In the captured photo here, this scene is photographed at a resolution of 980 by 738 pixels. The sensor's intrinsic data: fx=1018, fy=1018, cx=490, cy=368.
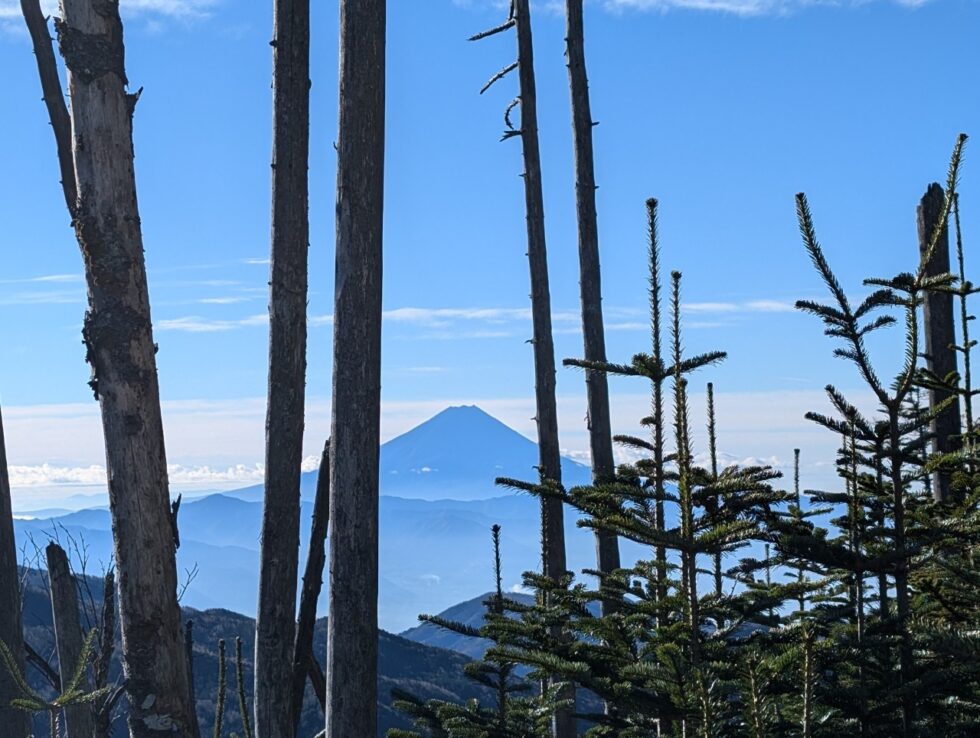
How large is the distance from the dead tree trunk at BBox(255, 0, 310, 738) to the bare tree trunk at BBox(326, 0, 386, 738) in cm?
117

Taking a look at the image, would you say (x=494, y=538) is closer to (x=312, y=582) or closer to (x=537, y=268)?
(x=312, y=582)

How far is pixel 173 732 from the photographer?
18.6ft

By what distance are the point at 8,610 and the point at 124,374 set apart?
3574 mm

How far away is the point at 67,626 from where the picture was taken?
7.70 meters

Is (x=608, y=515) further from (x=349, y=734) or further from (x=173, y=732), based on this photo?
(x=349, y=734)

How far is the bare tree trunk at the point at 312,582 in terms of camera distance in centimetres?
810

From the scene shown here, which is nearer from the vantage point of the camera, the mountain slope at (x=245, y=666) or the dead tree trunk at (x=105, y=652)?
the dead tree trunk at (x=105, y=652)

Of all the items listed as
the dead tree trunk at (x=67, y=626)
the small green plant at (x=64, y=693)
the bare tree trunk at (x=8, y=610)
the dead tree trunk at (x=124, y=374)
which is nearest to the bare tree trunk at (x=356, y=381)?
the dead tree trunk at (x=124, y=374)

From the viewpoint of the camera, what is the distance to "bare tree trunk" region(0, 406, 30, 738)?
7.75 meters

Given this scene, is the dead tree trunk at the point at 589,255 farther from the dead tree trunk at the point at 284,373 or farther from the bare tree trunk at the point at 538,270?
the dead tree trunk at the point at 284,373

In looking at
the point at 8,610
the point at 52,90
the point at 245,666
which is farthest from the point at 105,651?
the point at 245,666

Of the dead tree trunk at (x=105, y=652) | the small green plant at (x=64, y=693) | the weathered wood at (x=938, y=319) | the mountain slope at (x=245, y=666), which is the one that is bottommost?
the mountain slope at (x=245, y=666)

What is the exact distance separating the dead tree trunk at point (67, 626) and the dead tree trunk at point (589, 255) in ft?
21.1

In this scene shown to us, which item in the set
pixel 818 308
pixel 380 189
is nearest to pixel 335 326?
pixel 380 189
